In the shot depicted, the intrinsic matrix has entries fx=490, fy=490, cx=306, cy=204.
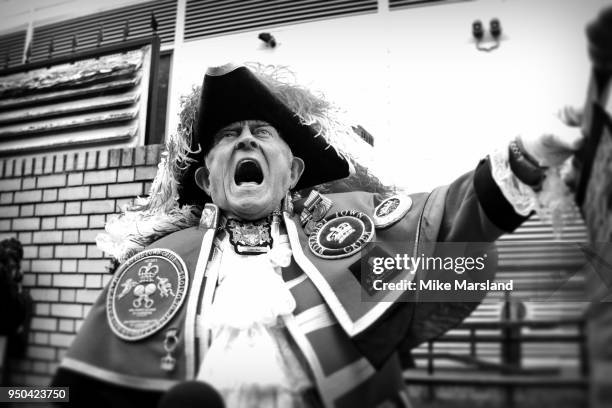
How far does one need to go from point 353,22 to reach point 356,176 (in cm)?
38

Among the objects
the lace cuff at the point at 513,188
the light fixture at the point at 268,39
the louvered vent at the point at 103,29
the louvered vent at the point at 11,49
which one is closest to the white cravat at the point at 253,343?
the lace cuff at the point at 513,188

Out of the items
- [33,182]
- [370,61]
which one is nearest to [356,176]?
[370,61]

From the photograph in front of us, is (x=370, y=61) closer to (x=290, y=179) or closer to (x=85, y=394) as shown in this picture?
(x=290, y=179)

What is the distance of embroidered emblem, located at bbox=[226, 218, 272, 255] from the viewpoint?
3.67ft

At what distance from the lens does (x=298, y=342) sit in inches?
37.9

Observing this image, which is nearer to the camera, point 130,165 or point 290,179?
point 290,179

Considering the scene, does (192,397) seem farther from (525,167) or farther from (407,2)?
(407,2)

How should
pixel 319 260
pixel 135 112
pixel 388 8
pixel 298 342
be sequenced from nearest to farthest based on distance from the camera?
pixel 298 342
pixel 319 260
pixel 388 8
pixel 135 112

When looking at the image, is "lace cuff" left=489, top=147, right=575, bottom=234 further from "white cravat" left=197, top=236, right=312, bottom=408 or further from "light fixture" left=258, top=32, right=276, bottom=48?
"light fixture" left=258, top=32, right=276, bottom=48

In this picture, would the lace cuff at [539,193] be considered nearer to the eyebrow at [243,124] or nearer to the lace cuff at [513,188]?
the lace cuff at [513,188]

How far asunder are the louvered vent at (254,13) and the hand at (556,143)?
573mm

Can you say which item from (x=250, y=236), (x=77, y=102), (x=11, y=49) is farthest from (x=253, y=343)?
(x=11, y=49)

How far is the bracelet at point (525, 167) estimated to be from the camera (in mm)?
839

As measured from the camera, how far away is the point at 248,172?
1128mm
